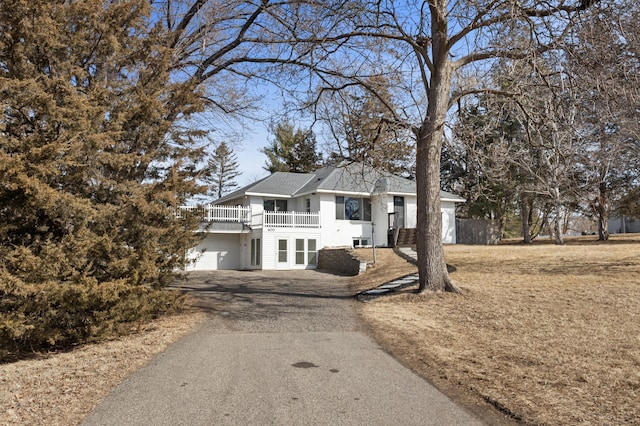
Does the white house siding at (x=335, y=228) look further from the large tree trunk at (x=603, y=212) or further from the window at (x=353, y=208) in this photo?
the large tree trunk at (x=603, y=212)

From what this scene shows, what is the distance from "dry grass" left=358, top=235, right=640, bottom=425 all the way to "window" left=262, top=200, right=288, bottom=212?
16257 millimetres

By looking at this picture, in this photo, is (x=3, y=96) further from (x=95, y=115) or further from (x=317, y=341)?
(x=317, y=341)

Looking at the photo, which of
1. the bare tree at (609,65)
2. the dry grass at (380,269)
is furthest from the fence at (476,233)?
the bare tree at (609,65)

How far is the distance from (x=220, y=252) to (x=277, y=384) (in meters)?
22.6

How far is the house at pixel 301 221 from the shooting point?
25594 mm

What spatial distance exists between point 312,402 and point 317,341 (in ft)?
9.68

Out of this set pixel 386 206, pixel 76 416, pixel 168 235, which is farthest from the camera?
pixel 386 206

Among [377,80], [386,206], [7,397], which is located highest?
[377,80]

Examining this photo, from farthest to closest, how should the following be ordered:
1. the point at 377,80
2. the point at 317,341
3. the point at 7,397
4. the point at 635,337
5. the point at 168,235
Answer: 1. the point at 377,80
2. the point at 168,235
3. the point at 317,341
4. the point at 635,337
5. the point at 7,397

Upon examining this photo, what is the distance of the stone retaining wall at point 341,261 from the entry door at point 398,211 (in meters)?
5.35

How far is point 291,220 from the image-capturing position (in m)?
26.1

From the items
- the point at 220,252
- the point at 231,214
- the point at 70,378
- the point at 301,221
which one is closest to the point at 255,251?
the point at 220,252

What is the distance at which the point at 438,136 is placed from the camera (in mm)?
11805

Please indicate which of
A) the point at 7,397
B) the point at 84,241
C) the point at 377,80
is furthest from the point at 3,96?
the point at 377,80
